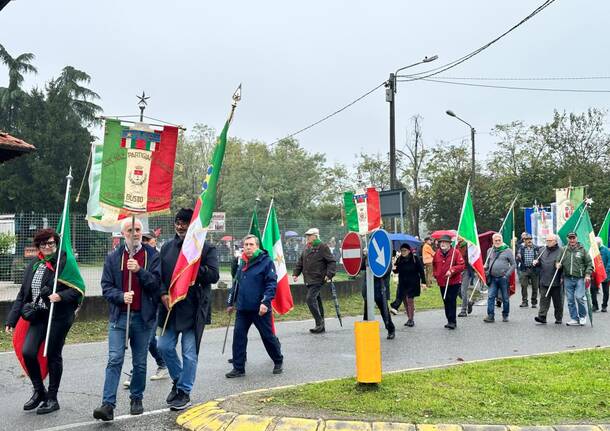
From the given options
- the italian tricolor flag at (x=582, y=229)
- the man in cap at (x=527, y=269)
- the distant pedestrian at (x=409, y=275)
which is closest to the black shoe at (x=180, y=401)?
the distant pedestrian at (x=409, y=275)

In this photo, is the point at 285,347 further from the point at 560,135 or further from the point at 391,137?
the point at 560,135

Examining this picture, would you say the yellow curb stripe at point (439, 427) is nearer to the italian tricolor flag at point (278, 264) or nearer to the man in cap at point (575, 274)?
the italian tricolor flag at point (278, 264)

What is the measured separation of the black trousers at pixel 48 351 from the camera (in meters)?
6.44

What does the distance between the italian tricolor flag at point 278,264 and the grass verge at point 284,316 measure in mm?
2637

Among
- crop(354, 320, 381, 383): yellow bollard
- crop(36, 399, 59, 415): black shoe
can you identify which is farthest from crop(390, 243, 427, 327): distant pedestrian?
crop(36, 399, 59, 415): black shoe

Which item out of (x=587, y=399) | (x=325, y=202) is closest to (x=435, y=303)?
(x=587, y=399)

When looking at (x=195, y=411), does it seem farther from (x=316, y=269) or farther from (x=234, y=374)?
(x=316, y=269)

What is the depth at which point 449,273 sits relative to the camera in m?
12.2

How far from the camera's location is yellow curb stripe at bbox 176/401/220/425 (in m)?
5.75

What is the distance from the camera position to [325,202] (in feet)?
203

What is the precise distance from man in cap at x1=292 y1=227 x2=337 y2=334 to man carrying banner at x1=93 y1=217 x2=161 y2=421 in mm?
6002

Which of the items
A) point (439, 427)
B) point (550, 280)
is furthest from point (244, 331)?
point (550, 280)

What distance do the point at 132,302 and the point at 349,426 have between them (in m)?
2.36

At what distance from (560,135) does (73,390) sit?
41.8 meters
